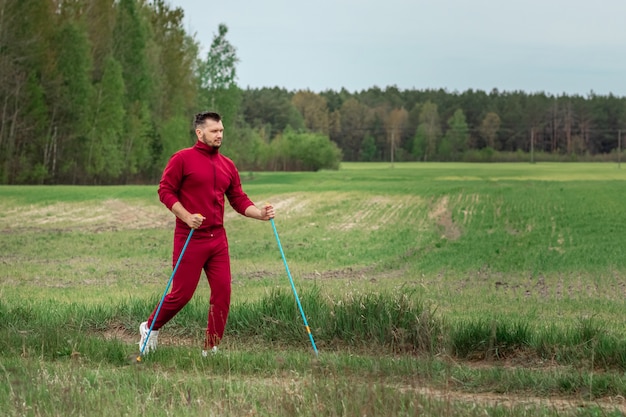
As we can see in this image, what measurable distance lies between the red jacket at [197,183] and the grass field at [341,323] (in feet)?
4.54

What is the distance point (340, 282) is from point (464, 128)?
147 m

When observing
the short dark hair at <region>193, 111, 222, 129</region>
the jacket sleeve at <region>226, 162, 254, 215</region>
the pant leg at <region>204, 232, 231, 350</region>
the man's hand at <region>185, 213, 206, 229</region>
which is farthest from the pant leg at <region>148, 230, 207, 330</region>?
the short dark hair at <region>193, 111, 222, 129</region>

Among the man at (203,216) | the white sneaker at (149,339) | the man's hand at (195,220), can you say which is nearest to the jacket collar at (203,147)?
the man at (203,216)

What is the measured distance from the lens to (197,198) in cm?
937

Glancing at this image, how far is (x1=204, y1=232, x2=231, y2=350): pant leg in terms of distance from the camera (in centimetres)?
948

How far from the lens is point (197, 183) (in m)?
9.37

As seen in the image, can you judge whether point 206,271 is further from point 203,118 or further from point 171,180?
point 203,118

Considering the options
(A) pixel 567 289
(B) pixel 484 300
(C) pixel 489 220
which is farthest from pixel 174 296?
(C) pixel 489 220

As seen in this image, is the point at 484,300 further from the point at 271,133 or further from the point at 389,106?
the point at 389,106

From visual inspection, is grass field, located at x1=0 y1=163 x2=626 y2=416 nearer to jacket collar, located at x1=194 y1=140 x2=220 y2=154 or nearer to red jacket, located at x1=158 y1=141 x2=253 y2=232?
red jacket, located at x1=158 y1=141 x2=253 y2=232

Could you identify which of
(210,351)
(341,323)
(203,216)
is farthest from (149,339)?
(341,323)

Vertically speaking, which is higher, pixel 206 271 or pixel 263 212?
pixel 263 212

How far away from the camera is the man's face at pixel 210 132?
9344 millimetres

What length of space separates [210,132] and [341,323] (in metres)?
2.59
